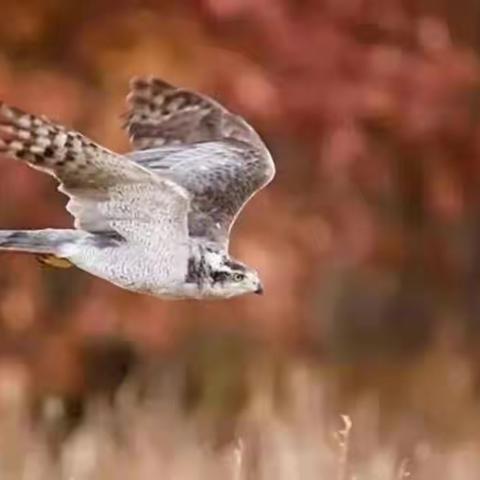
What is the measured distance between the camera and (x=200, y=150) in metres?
3.77

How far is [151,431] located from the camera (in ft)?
16.5

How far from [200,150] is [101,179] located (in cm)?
70

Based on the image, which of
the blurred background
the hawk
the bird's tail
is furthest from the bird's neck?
the blurred background

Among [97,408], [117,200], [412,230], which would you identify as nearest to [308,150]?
[412,230]

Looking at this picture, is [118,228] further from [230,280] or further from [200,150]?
[200,150]

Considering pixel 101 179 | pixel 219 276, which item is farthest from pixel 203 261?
pixel 101 179

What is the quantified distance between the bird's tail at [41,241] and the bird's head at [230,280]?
196 millimetres

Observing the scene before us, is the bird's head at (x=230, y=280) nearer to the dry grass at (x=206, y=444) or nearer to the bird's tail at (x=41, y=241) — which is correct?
the bird's tail at (x=41, y=241)

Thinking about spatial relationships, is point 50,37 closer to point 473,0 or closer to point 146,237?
point 473,0

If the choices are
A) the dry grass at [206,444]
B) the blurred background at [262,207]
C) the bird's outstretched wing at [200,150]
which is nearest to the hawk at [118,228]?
the bird's outstretched wing at [200,150]

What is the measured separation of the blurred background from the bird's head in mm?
1799

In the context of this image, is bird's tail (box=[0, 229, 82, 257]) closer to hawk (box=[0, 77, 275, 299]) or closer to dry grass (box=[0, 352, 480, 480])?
hawk (box=[0, 77, 275, 299])

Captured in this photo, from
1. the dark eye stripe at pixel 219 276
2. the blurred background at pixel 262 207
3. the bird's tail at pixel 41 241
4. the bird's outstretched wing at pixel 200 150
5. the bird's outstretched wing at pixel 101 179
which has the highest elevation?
the blurred background at pixel 262 207

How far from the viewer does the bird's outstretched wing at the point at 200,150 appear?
135 inches
